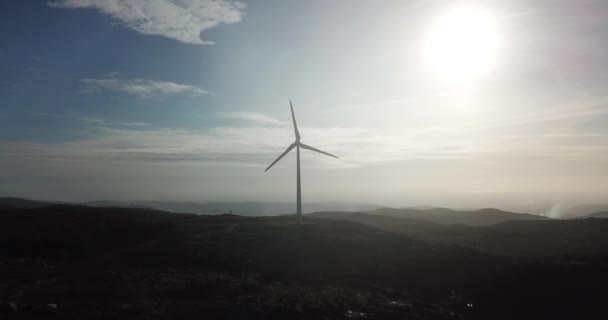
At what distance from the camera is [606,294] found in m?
25.2

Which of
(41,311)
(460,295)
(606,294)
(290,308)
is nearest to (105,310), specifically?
(41,311)

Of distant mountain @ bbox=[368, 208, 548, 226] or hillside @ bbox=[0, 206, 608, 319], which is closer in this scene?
hillside @ bbox=[0, 206, 608, 319]

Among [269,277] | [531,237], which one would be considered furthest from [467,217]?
[269,277]

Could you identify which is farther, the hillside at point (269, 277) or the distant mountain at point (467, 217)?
the distant mountain at point (467, 217)

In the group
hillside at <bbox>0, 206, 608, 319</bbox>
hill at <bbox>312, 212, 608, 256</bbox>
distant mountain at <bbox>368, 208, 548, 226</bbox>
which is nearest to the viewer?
hillside at <bbox>0, 206, 608, 319</bbox>

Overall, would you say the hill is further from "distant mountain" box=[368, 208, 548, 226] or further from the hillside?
"distant mountain" box=[368, 208, 548, 226]

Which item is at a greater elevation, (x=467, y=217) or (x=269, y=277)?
(x=467, y=217)

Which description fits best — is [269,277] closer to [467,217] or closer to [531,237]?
[531,237]

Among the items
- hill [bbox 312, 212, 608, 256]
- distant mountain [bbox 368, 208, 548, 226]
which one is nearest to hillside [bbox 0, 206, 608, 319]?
hill [bbox 312, 212, 608, 256]

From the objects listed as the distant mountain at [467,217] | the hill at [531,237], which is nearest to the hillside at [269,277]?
the hill at [531,237]

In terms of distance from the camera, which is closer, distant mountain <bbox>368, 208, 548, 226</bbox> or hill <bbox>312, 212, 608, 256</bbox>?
hill <bbox>312, 212, 608, 256</bbox>

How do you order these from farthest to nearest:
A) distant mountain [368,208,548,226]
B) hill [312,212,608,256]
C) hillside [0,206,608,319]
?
distant mountain [368,208,548,226] < hill [312,212,608,256] < hillside [0,206,608,319]

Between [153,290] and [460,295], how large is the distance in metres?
22.4

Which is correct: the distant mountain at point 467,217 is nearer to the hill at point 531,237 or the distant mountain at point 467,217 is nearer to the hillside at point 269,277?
the hill at point 531,237
